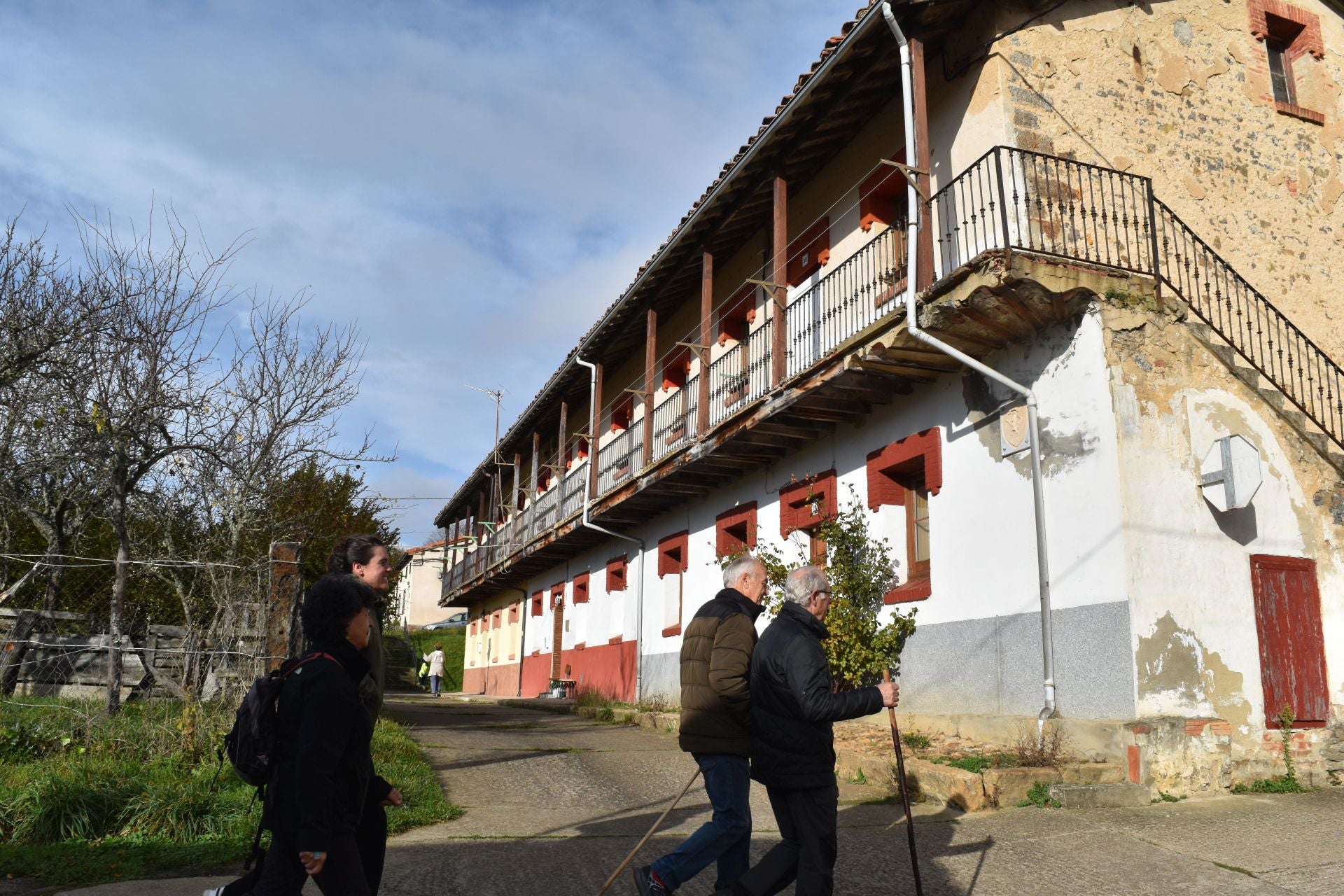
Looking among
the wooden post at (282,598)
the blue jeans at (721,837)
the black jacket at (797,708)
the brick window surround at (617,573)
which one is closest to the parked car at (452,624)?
the brick window surround at (617,573)

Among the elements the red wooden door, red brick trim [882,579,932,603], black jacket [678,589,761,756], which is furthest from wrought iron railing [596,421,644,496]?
black jacket [678,589,761,756]

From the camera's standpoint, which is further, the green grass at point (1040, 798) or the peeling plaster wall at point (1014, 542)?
the peeling plaster wall at point (1014, 542)

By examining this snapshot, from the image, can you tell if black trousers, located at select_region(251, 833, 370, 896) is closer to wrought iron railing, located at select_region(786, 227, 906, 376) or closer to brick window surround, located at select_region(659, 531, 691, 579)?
wrought iron railing, located at select_region(786, 227, 906, 376)

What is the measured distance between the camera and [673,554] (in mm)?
16844

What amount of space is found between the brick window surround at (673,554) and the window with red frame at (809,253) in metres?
4.54

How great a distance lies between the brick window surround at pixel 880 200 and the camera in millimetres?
11586

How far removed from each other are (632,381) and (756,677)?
15999 mm

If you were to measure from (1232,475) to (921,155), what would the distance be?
3.84m

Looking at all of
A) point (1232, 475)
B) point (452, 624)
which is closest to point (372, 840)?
point (1232, 475)

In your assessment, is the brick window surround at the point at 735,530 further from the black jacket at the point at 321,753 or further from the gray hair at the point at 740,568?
the black jacket at the point at 321,753

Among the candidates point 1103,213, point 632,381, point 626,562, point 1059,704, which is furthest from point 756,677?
point 632,381

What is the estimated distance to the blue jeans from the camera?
4.39 metres

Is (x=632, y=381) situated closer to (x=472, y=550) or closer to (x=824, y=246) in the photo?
(x=824, y=246)

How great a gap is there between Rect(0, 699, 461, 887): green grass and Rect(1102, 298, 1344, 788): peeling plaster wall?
546cm
